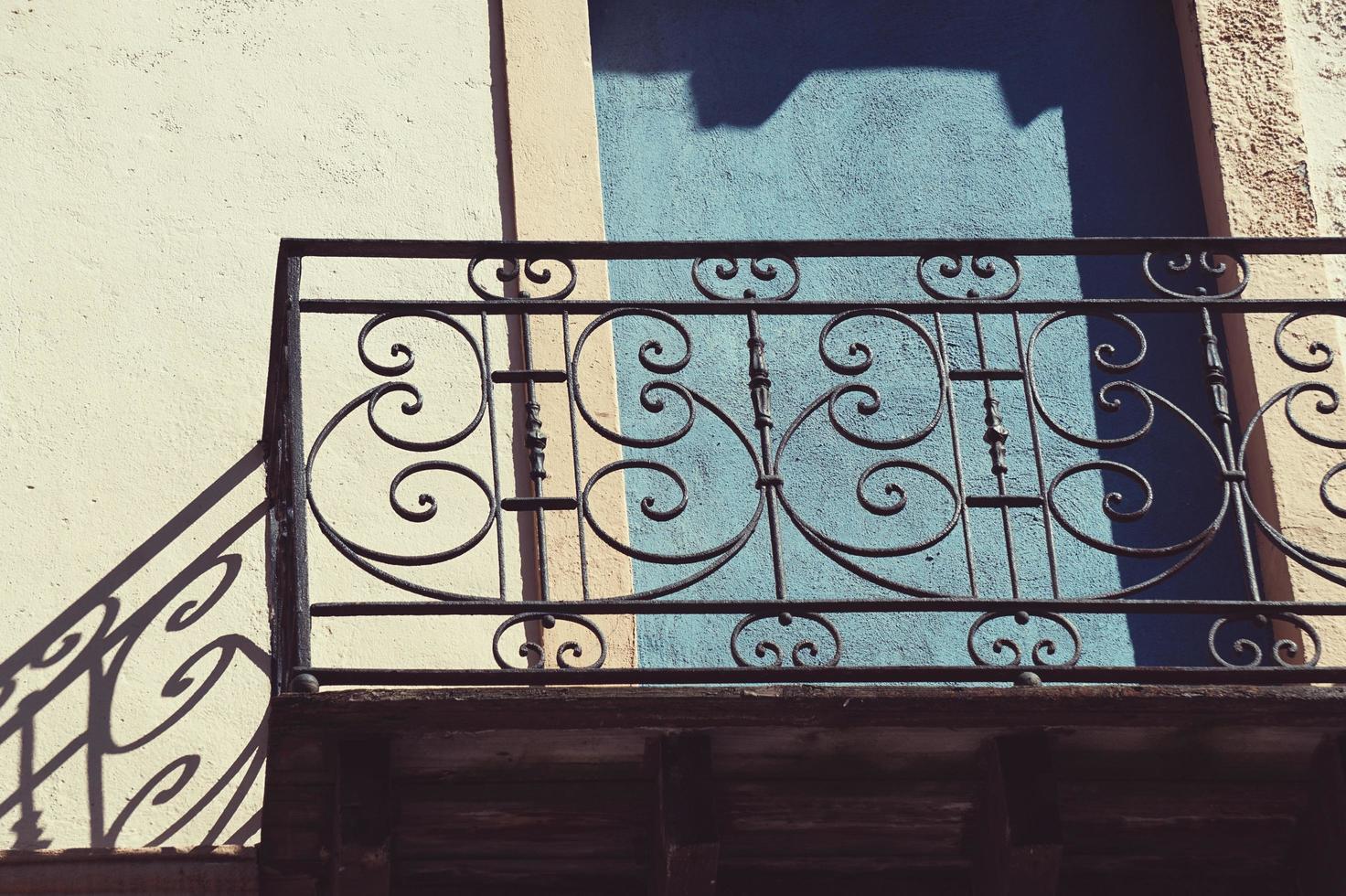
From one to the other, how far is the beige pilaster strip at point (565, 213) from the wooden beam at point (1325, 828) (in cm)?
174

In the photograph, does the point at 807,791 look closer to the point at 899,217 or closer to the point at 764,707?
the point at 764,707

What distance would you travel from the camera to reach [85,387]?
6.61 m

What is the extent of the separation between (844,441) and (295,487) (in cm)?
186

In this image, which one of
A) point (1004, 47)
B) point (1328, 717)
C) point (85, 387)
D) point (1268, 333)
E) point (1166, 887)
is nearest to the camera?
point (1328, 717)

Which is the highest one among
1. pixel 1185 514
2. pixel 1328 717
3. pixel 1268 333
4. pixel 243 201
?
pixel 243 201

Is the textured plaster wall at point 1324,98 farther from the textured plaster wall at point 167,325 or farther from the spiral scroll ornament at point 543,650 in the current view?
the spiral scroll ornament at point 543,650

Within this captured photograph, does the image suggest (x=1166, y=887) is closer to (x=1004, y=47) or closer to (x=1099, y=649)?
(x=1099, y=649)

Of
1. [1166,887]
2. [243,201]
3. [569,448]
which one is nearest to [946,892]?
[1166,887]

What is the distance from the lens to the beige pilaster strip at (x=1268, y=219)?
6.86m

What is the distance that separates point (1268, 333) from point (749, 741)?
2.50 metres

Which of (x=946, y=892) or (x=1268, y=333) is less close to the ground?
(x=1268, y=333)

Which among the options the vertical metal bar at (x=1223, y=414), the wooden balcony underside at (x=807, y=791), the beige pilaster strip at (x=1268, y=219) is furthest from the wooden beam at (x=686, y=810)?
the beige pilaster strip at (x=1268, y=219)

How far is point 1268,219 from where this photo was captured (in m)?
7.26

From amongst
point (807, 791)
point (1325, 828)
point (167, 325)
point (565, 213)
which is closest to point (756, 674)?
point (807, 791)
